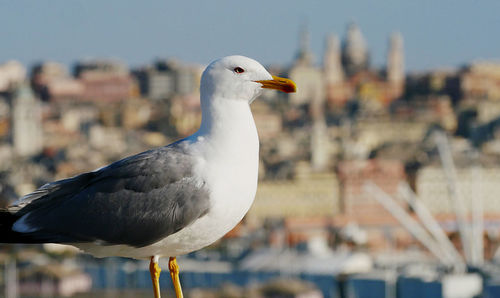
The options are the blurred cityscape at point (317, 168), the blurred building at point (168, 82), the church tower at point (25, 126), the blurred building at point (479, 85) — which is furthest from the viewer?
the blurred building at point (168, 82)

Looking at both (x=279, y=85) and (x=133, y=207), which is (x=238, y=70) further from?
(x=133, y=207)

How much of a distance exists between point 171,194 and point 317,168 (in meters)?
60.6

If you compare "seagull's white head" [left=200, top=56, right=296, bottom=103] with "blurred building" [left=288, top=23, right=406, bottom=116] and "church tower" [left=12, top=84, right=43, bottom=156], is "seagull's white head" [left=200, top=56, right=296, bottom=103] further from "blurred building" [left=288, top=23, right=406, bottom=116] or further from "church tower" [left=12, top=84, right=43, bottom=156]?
"blurred building" [left=288, top=23, right=406, bottom=116]

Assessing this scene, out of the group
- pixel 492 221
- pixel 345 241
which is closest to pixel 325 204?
pixel 492 221

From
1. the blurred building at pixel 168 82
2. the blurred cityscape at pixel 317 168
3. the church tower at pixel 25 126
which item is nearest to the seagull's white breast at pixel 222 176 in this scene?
the blurred cityscape at pixel 317 168

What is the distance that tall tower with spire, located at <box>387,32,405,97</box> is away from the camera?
92875 mm

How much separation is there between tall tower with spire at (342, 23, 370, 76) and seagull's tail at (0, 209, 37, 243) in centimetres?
9721

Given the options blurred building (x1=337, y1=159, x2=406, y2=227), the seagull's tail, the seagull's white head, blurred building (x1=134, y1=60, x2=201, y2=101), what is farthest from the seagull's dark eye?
blurred building (x1=134, y1=60, x2=201, y2=101)

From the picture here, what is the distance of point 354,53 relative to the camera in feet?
338

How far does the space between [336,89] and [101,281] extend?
5446 cm

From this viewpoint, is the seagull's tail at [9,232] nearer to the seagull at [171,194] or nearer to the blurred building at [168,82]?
the seagull at [171,194]

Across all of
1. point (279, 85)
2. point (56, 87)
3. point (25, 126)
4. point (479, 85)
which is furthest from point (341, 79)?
point (279, 85)

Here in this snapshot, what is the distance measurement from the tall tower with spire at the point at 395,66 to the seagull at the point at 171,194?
89.9 metres

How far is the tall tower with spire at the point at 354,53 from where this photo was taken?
330 ft
